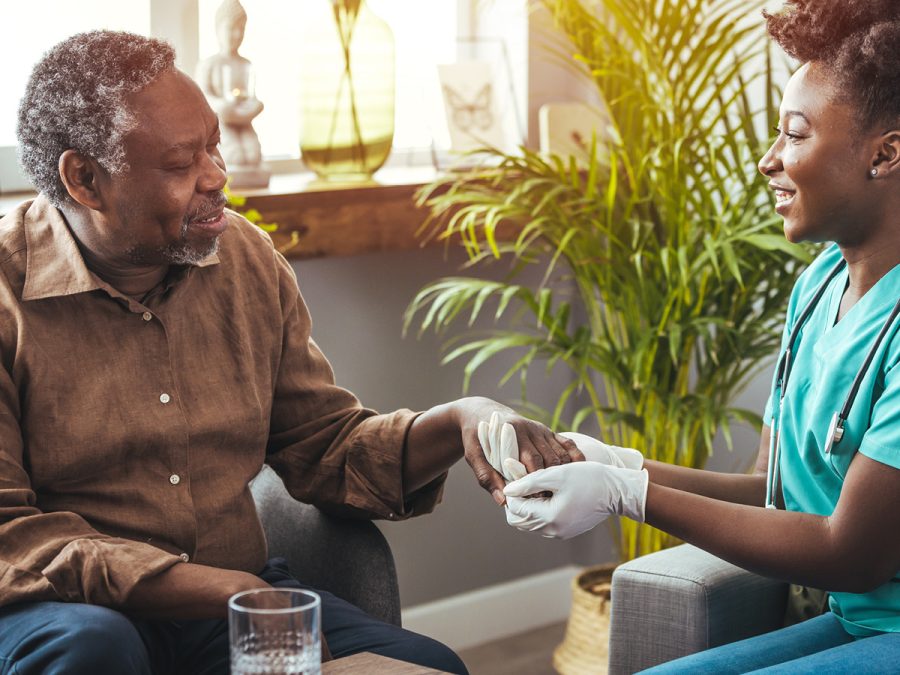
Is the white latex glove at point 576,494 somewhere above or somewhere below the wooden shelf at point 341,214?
below

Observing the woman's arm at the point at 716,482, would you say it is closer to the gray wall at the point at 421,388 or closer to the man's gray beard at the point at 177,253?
the man's gray beard at the point at 177,253

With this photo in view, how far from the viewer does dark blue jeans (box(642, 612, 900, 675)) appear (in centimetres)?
145

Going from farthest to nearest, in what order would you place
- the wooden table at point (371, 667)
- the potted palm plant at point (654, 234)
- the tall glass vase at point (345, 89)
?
the tall glass vase at point (345, 89) → the potted palm plant at point (654, 234) → the wooden table at point (371, 667)

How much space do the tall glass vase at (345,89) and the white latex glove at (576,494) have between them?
1265mm

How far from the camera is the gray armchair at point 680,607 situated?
1.70 m

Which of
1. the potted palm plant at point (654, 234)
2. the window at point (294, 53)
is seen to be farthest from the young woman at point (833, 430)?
the window at point (294, 53)

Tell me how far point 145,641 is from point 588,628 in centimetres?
132

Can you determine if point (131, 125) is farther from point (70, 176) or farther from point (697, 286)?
point (697, 286)

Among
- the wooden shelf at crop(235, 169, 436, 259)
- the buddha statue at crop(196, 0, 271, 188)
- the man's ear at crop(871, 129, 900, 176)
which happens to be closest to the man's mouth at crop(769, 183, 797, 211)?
the man's ear at crop(871, 129, 900, 176)

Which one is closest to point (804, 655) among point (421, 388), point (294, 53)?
point (421, 388)

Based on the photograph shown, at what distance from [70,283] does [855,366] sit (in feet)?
3.21

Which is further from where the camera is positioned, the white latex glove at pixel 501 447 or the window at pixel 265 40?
the window at pixel 265 40

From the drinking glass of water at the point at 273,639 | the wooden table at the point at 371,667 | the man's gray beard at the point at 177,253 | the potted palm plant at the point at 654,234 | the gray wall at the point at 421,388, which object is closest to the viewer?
the drinking glass of water at the point at 273,639

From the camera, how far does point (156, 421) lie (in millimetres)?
1633
